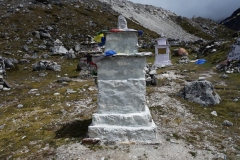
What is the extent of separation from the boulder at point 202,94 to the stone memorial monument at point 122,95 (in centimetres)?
623

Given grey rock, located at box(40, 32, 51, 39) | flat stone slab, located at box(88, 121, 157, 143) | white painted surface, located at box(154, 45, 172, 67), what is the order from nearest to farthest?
flat stone slab, located at box(88, 121, 157, 143) → white painted surface, located at box(154, 45, 172, 67) → grey rock, located at box(40, 32, 51, 39)

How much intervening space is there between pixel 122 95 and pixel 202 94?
7.14m

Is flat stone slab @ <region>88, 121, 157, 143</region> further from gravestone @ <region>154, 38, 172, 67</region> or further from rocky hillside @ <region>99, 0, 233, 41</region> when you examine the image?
rocky hillside @ <region>99, 0, 233, 41</region>

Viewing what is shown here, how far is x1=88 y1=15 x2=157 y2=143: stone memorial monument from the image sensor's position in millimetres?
8750

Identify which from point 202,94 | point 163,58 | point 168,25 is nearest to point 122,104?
point 202,94

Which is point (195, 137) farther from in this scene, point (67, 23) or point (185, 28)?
point (185, 28)

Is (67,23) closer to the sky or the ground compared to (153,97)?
closer to the sky

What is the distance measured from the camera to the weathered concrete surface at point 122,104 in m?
8.75

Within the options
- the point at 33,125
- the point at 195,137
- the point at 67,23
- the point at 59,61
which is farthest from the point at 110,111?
the point at 67,23

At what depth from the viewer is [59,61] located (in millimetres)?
32562

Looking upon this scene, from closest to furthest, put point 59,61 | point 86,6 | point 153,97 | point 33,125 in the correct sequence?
point 33,125 < point 153,97 < point 59,61 < point 86,6

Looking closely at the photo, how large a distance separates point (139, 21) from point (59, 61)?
58.0 meters

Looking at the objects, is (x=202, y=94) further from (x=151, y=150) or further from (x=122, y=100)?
(x=151, y=150)

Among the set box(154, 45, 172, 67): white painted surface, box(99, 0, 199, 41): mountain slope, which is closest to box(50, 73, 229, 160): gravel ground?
box(154, 45, 172, 67): white painted surface
